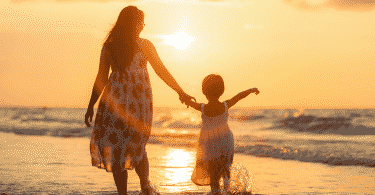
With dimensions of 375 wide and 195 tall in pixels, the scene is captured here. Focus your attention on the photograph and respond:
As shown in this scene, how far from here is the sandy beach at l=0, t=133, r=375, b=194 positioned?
5586 mm

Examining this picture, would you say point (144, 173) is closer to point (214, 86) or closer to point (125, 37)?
point (214, 86)

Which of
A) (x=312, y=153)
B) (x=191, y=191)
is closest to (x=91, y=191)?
(x=191, y=191)

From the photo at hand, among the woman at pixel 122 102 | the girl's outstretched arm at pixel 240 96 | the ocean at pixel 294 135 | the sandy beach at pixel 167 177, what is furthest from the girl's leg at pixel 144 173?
the ocean at pixel 294 135

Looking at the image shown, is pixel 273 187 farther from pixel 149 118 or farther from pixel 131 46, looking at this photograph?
pixel 131 46

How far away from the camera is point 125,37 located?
11.7 ft

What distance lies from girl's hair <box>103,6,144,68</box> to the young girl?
806 millimetres

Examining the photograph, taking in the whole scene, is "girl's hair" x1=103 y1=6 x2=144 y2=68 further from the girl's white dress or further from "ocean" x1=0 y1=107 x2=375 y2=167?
"ocean" x1=0 y1=107 x2=375 y2=167

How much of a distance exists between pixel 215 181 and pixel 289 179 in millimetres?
3035

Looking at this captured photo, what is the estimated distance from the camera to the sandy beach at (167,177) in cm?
559

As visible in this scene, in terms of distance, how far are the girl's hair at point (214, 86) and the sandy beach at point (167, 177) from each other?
179 centimetres

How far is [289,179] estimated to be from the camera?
21.6 feet

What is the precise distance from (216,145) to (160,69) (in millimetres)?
969

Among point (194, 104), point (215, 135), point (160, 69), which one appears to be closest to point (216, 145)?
point (215, 135)

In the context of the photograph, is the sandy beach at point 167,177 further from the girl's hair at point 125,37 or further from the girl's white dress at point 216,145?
the girl's hair at point 125,37
